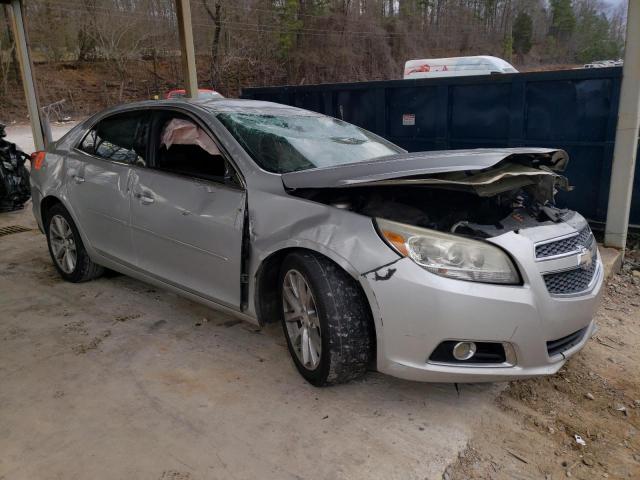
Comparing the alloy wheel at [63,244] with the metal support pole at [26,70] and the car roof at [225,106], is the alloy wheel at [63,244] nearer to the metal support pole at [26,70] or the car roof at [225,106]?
the car roof at [225,106]

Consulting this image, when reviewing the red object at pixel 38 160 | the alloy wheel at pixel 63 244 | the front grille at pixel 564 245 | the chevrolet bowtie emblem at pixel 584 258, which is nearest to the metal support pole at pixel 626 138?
the front grille at pixel 564 245

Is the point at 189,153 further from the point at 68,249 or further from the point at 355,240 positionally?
the point at 68,249

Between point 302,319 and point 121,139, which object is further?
point 121,139

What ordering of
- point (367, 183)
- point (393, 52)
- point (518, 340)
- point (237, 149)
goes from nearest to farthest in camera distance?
point (518, 340)
point (367, 183)
point (237, 149)
point (393, 52)

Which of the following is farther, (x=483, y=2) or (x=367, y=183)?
(x=483, y=2)

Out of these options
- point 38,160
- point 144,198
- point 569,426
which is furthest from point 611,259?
point 38,160

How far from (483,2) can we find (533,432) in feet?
240

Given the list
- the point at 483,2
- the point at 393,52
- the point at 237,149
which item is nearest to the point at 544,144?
the point at 237,149

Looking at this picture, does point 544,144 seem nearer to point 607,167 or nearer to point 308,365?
point 607,167

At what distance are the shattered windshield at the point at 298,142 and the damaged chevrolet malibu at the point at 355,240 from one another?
0.6 inches

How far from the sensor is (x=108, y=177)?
12.8ft

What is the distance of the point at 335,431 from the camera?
8.14 feet

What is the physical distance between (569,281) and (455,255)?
643mm

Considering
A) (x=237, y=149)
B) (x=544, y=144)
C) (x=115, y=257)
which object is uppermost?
(x=237, y=149)
